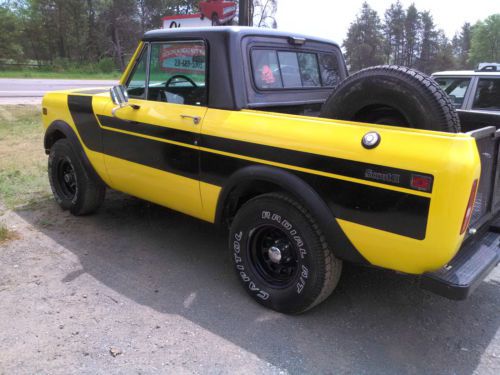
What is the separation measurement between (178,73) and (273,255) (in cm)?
166

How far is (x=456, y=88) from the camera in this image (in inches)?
290

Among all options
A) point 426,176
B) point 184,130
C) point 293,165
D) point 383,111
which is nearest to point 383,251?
point 426,176

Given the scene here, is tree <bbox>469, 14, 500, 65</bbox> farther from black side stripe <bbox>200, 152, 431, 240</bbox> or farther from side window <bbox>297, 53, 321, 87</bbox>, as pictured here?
black side stripe <bbox>200, 152, 431, 240</bbox>

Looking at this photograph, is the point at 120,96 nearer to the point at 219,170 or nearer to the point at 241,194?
the point at 219,170

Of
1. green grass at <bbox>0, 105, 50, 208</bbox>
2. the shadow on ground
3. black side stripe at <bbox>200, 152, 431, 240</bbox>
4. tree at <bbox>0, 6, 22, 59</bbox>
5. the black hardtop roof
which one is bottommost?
the shadow on ground

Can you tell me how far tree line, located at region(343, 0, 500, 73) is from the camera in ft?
164

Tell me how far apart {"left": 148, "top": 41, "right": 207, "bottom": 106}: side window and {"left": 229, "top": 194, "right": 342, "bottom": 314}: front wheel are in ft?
3.18

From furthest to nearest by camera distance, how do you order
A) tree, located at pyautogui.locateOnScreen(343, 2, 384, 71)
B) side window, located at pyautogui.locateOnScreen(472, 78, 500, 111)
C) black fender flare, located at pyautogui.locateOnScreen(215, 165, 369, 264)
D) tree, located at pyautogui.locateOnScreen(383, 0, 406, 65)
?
1. tree, located at pyautogui.locateOnScreen(383, 0, 406, 65)
2. tree, located at pyautogui.locateOnScreen(343, 2, 384, 71)
3. side window, located at pyautogui.locateOnScreen(472, 78, 500, 111)
4. black fender flare, located at pyautogui.locateOnScreen(215, 165, 369, 264)

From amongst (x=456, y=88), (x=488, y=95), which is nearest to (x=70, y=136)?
(x=456, y=88)

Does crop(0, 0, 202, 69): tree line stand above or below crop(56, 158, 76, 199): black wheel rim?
above

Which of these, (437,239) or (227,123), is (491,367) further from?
(227,123)

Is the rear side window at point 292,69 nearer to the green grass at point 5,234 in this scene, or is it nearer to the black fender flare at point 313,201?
the black fender flare at point 313,201

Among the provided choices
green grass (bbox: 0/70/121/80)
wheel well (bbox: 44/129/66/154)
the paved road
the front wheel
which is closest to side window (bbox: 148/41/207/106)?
the front wheel

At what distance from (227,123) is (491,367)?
2151mm
